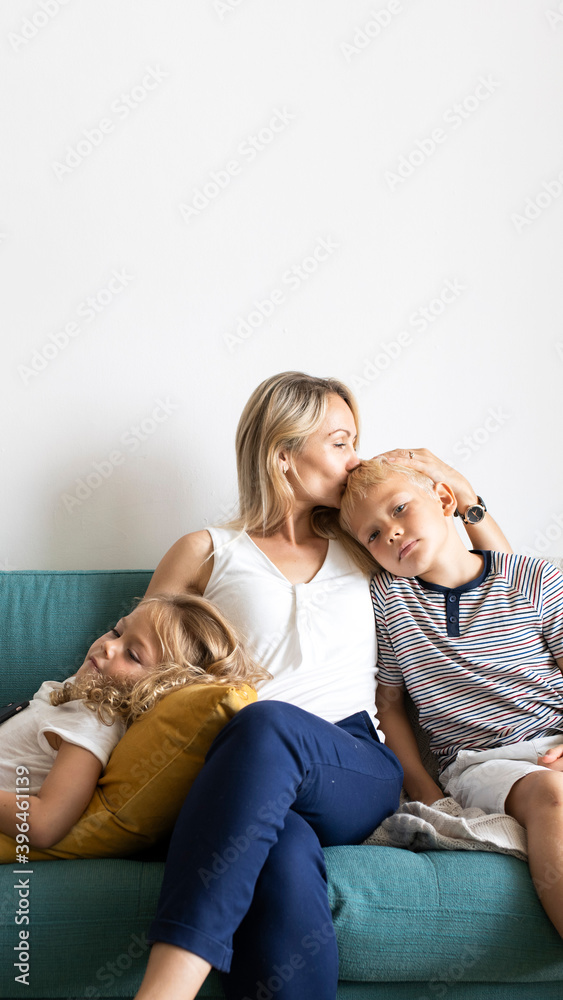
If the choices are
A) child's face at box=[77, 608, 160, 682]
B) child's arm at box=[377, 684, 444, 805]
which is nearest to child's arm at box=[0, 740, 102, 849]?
child's face at box=[77, 608, 160, 682]

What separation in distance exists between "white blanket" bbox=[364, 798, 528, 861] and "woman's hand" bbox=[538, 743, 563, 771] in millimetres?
153

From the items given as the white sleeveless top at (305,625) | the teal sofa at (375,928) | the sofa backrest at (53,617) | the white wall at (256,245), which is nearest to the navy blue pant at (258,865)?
the teal sofa at (375,928)

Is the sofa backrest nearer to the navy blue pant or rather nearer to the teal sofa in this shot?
the teal sofa

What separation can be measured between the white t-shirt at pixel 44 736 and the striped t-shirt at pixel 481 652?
629mm

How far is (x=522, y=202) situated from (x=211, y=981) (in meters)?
2.03

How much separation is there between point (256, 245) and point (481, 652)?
1.20 m

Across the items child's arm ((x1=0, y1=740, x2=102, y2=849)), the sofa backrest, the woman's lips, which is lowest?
the sofa backrest

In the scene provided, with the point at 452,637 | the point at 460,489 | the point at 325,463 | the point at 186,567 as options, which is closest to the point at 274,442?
the point at 325,463

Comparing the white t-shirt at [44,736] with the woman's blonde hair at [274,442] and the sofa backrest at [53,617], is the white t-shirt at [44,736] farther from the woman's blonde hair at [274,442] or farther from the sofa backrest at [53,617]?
the woman's blonde hair at [274,442]

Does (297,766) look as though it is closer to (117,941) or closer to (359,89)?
(117,941)

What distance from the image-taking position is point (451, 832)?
1.25m

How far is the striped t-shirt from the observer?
4.93ft

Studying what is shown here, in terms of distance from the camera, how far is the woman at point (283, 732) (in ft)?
3.09

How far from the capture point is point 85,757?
1187 mm
